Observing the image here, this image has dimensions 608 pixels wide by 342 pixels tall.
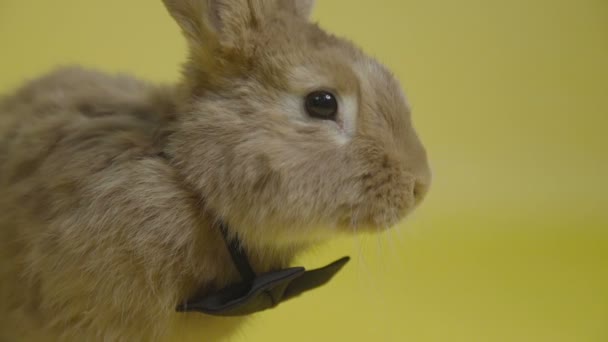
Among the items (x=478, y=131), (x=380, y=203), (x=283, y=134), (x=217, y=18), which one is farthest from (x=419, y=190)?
(x=478, y=131)

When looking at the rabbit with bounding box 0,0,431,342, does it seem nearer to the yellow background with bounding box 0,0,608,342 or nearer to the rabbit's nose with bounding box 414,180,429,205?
the rabbit's nose with bounding box 414,180,429,205

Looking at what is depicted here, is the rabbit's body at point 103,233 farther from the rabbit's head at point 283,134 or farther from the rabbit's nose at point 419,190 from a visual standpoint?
the rabbit's nose at point 419,190

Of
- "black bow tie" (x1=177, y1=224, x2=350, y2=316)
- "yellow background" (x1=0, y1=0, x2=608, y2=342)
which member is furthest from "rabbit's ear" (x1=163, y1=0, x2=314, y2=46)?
"yellow background" (x1=0, y1=0, x2=608, y2=342)

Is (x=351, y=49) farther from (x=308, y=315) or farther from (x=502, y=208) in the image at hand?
(x=502, y=208)

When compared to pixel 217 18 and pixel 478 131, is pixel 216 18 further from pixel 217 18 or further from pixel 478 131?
pixel 478 131

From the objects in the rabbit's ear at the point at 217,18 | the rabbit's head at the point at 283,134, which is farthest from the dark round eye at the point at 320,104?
the rabbit's ear at the point at 217,18

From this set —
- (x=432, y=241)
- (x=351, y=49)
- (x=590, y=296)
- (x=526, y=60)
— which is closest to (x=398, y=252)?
(x=432, y=241)
